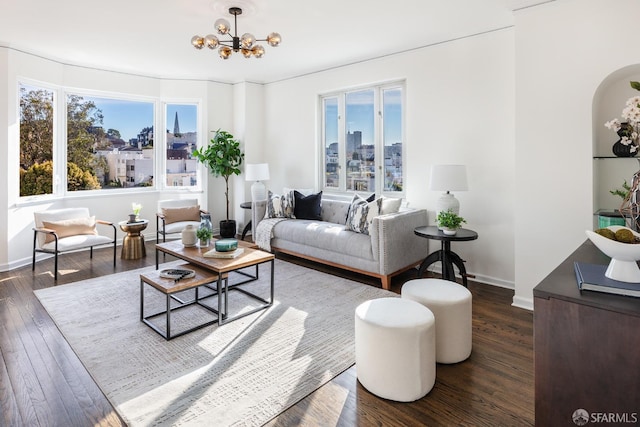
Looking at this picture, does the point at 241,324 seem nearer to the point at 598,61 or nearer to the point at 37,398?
the point at 37,398

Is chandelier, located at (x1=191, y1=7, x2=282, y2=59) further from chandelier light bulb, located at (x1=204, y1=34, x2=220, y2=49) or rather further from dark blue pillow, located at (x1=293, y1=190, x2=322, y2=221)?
dark blue pillow, located at (x1=293, y1=190, x2=322, y2=221)

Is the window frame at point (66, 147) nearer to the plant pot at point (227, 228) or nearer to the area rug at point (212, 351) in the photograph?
the plant pot at point (227, 228)

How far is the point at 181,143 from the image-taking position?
6.74m

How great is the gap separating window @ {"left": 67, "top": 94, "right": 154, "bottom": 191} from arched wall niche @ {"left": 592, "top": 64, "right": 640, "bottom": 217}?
248 inches

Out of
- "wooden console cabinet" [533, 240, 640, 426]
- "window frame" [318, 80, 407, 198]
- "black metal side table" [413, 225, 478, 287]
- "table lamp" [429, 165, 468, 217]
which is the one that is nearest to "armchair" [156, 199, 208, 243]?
"window frame" [318, 80, 407, 198]

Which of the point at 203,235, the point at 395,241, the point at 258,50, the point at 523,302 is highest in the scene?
the point at 258,50

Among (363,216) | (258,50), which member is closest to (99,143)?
(258,50)

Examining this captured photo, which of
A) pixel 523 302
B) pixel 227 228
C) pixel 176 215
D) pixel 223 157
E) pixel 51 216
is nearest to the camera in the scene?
pixel 523 302

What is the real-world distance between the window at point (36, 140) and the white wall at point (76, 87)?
0.62 ft

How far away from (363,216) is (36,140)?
15.3ft

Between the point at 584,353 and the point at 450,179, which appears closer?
the point at 584,353

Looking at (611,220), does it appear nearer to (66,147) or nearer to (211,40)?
(211,40)

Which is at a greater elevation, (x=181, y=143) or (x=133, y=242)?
(x=181, y=143)

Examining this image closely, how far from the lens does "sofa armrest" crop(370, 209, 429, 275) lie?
13.2 ft
